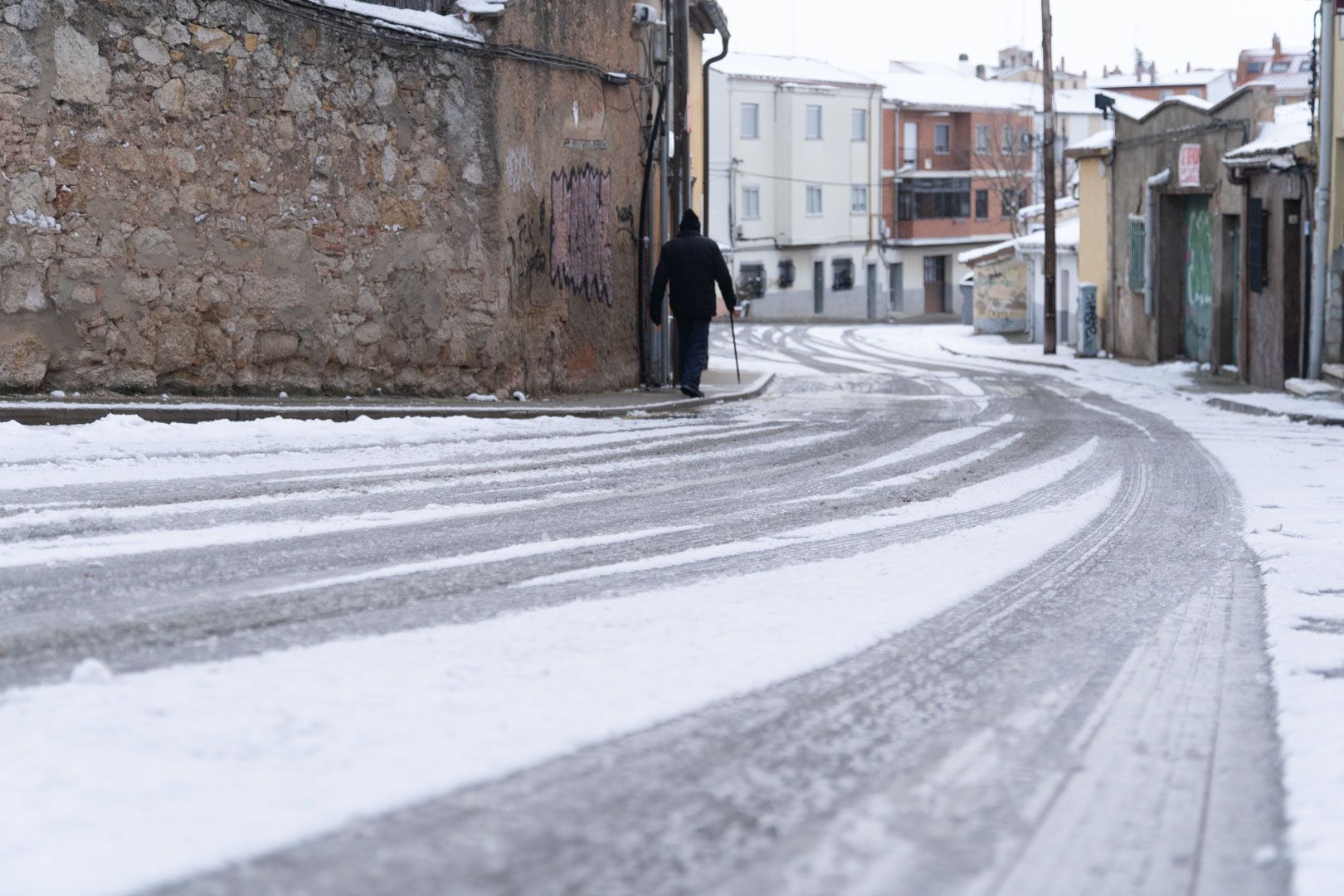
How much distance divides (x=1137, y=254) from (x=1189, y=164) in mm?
3508

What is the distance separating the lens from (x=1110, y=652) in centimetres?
502

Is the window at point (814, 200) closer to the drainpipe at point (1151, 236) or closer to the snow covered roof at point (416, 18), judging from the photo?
the drainpipe at point (1151, 236)

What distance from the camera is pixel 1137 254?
89.1 ft

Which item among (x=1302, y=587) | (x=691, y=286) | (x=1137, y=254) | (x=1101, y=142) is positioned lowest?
(x=1302, y=587)

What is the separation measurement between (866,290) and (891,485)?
2452 inches

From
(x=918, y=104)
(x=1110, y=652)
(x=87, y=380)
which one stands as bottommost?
(x=1110, y=652)

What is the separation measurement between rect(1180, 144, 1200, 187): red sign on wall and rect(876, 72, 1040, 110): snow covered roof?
4604 cm

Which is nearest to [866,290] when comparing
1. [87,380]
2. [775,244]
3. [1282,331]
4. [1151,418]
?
[775,244]

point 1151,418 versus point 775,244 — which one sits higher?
point 775,244

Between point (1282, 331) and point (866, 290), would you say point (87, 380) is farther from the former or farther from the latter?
point (866, 290)

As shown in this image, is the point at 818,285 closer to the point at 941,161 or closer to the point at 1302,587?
the point at 941,161

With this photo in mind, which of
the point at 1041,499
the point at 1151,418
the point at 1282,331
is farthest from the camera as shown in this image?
the point at 1282,331

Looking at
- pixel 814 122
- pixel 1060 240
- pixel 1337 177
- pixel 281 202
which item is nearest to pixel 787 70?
pixel 814 122

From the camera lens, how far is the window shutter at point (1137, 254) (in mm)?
26781
